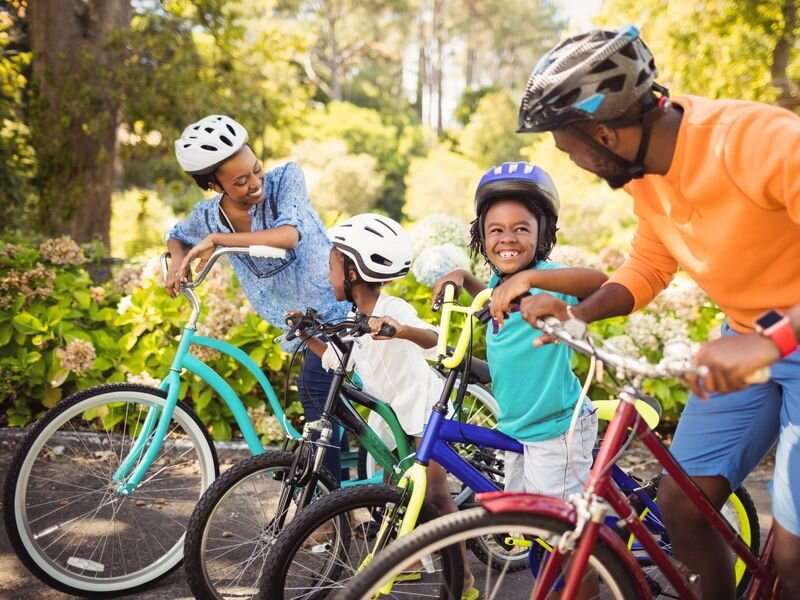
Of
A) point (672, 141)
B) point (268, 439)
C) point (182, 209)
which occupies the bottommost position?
point (182, 209)

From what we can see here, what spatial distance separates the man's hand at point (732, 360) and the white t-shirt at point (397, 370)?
144 centimetres

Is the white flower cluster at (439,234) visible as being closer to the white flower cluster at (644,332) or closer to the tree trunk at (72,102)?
the white flower cluster at (644,332)

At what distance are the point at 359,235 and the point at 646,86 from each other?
123 centimetres

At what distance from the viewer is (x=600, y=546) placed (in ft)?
6.66

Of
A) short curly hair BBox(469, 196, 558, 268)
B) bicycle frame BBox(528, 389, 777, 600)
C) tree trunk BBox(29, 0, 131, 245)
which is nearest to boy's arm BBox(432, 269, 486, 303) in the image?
short curly hair BBox(469, 196, 558, 268)

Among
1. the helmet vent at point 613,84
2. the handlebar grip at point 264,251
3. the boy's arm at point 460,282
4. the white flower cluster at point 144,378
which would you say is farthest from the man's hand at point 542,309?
the white flower cluster at point 144,378

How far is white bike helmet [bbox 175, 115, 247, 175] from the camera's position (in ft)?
10.8

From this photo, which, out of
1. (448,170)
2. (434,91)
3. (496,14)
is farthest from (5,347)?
(496,14)

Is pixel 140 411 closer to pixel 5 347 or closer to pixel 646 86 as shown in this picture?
pixel 5 347

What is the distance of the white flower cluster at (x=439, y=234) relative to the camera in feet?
19.8

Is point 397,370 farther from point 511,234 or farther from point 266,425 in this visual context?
point 266,425

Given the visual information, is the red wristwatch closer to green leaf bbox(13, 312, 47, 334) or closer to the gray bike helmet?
the gray bike helmet

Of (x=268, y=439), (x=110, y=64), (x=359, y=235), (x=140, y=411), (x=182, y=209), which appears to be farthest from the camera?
(x=182, y=209)

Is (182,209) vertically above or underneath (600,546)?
underneath
